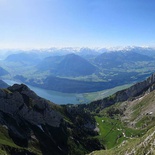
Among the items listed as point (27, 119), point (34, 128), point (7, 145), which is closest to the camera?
point (7, 145)

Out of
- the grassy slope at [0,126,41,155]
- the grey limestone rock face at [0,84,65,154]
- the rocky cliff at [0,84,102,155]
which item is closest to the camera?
the grassy slope at [0,126,41,155]

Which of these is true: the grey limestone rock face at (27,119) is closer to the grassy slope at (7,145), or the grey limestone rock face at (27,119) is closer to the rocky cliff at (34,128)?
the rocky cliff at (34,128)

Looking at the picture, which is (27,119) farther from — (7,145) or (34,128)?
(7,145)

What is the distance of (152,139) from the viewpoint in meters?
71.6

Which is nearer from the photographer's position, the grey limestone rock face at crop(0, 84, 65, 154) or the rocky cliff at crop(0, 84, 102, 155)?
the rocky cliff at crop(0, 84, 102, 155)

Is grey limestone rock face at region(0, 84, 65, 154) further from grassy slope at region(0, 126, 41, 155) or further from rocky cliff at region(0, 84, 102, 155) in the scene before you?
grassy slope at region(0, 126, 41, 155)

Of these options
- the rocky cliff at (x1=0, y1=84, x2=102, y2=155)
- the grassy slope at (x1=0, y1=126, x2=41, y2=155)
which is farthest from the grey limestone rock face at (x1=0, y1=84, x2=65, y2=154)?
the grassy slope at (x1=0, y1=126, x2=41, y2=155)

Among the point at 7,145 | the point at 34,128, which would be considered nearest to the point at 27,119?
the point at 34,128

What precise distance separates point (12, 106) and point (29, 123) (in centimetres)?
1249

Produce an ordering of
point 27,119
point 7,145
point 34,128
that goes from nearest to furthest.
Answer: point 7,145 → point 34,128 → point 27,119

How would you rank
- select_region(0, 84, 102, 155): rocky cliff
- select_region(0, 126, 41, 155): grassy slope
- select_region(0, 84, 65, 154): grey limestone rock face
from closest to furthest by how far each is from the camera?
select_region(0, 126, 41, 155): grassy slope, select_region(0, 84, 102, 155): rocky cliff, select_region(0, 84, 65, 154): grey limestone rock face

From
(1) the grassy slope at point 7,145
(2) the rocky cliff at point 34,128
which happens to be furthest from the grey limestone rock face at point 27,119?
(1) the grassy slope at point 7,145

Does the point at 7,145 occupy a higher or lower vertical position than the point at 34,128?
higher

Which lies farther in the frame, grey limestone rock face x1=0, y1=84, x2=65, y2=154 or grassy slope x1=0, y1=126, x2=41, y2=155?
grey limestone rock face x1=0, y1=84, x2=65, y2=154
